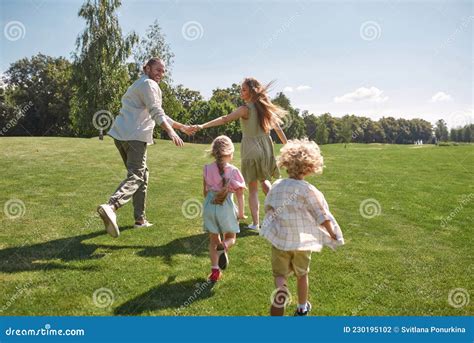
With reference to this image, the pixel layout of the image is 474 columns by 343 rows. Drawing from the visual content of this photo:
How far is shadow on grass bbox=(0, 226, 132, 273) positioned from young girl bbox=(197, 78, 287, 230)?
2.60 m

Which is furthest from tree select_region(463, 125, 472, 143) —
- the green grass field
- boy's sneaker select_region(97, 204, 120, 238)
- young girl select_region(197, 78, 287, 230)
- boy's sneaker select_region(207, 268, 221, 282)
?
boy's sneaker select_region(97, 204, 120, 238)

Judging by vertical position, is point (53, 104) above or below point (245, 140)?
above

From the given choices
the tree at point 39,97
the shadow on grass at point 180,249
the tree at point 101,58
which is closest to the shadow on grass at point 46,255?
the shadow on grass at point 180,249

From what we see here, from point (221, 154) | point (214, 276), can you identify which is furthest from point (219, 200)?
point (214, 276)

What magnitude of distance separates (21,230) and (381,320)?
540cm

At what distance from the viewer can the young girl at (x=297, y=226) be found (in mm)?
3596

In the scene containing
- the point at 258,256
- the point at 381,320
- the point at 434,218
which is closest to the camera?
the point at 381,320

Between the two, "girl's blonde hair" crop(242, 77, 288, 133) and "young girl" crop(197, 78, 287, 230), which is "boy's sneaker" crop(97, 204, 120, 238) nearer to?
"young girl" crop(197, 78, 287, 230)

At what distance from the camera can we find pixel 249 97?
20.0ft

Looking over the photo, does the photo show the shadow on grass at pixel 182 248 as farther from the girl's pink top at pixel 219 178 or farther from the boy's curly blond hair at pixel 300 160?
the boy's curly blond hair at pixel 300 160

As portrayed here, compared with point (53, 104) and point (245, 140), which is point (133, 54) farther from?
point (245, 140)

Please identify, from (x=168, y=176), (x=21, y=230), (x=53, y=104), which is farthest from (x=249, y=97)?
(x=53, y=104)

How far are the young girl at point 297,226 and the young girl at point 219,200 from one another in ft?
2.64

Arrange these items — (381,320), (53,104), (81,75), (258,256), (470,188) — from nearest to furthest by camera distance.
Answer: (381,320)
(258,256)
(470,188)
(81,75)
(53,104)
